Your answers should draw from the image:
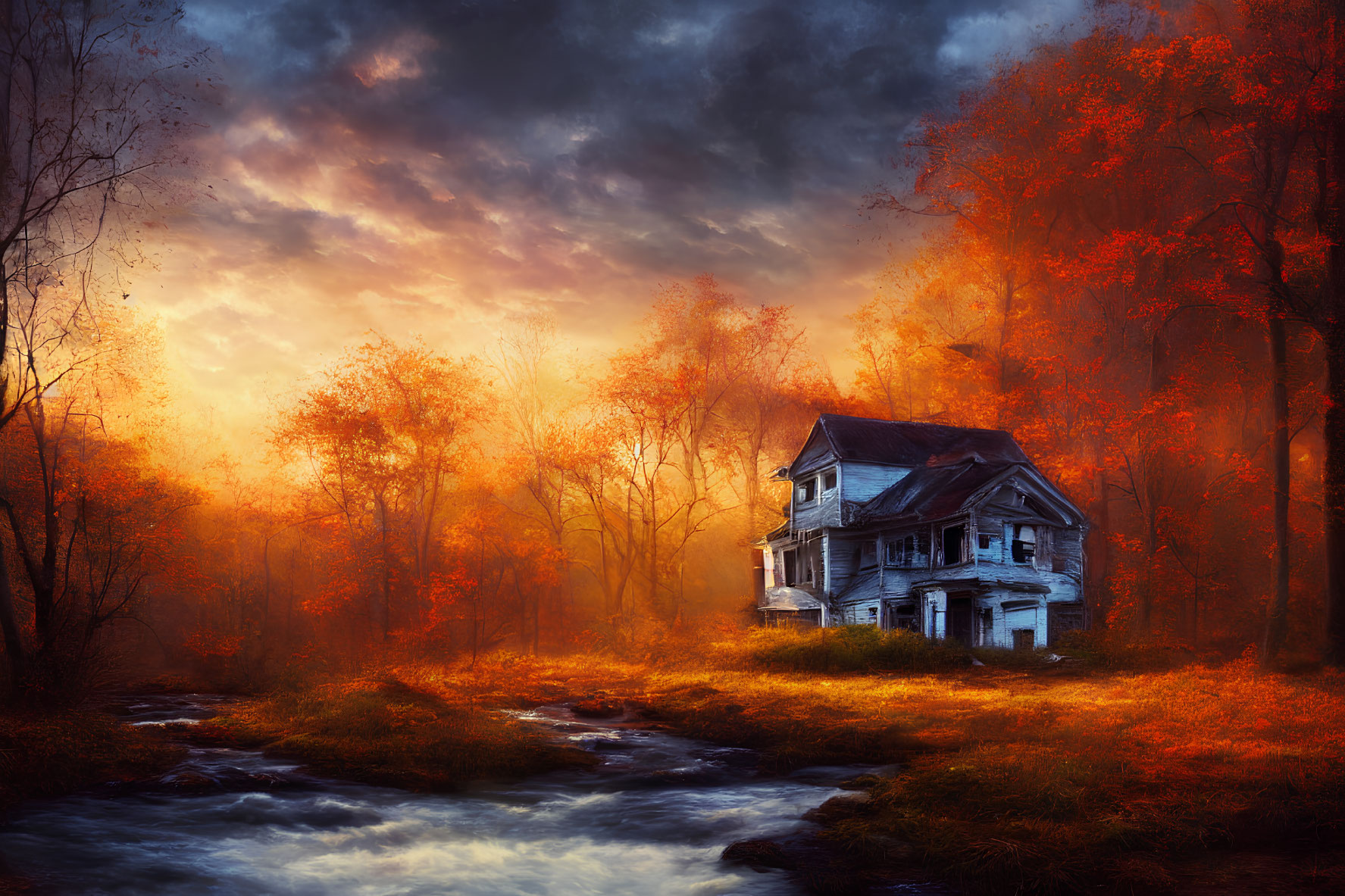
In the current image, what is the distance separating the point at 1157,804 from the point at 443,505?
42366mm

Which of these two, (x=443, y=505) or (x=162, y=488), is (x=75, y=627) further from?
(x=443, y=505)

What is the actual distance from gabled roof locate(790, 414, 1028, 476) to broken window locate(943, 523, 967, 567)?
4.02 meters

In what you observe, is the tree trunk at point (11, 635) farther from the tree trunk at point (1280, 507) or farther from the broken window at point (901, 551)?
the broken window at point (901, 551)

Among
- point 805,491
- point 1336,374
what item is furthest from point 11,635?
point 805,491

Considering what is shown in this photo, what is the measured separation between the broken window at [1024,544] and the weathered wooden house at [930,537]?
0.04m

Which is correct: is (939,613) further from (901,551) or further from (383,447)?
(383,447)

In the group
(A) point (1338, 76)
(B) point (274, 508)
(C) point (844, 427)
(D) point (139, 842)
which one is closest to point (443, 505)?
(B) point (274, 508)

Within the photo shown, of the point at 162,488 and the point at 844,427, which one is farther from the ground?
the point at 844,427

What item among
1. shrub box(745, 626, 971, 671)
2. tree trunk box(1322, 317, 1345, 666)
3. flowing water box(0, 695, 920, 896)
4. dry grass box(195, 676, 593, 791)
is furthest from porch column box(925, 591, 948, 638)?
flowing water box(0, 695, 920, 896)

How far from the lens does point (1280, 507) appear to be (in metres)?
18.2

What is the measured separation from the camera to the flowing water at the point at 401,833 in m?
8.62

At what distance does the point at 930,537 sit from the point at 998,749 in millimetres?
19911

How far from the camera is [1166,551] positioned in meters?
27.0

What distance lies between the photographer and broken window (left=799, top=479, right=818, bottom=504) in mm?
35688
